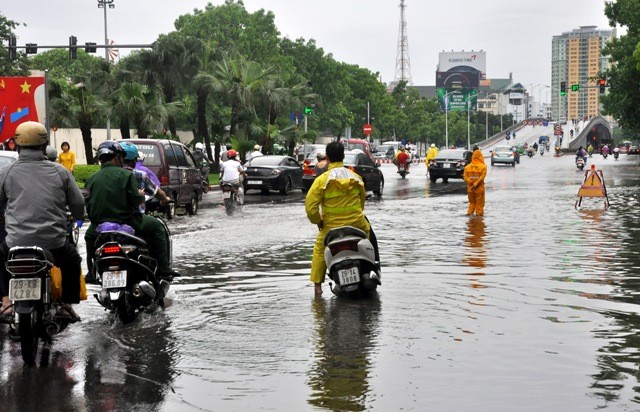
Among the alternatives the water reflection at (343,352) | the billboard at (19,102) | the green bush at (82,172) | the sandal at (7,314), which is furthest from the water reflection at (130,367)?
the green bush at (82,172)

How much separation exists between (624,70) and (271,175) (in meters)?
37.4

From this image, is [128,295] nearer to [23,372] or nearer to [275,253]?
[23,372]

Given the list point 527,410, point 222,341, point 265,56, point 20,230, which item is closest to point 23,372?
point 20,230

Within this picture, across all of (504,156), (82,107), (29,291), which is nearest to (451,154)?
(82,107)

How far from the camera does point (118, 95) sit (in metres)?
43.9

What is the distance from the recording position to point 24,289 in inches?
287

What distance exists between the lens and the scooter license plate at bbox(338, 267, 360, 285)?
34.1 feet

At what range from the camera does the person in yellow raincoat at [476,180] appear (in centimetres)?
2278

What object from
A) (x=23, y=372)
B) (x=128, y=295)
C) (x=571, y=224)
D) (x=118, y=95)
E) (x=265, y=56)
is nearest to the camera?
(x=23, y=372)

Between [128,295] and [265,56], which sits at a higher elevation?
[265,56]

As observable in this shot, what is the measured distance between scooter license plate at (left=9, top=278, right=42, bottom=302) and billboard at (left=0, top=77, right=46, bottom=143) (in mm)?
19074

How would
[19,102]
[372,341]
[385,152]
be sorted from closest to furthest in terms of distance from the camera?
[372,341] < [19,102] < [385,152]

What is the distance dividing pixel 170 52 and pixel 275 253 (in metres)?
37.9

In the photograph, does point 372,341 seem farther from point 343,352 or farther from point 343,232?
point 343,232
